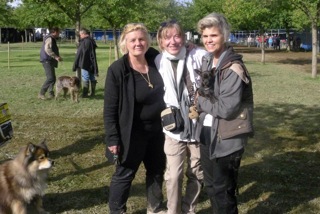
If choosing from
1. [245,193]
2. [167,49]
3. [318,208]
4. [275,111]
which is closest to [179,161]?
[167,49]

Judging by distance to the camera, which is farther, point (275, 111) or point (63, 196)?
point (275, 111)

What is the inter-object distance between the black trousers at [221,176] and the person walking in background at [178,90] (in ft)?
0.76

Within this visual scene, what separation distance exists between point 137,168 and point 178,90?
86 centimetres

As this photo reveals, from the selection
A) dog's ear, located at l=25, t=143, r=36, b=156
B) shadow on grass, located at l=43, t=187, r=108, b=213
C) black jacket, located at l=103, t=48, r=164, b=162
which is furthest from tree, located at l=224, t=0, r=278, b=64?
dog's ear, located at l=25, t=143, r=36, b=156

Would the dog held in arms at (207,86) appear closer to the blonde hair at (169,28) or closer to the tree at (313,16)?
the blonde hair at (169,28)

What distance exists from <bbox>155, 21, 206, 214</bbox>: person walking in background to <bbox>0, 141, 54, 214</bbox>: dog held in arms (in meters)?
1.16

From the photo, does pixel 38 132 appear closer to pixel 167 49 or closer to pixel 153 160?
pixel 153 160

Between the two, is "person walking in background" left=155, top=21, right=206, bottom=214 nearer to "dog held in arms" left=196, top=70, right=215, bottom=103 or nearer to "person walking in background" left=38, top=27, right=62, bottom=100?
"dog held in arms" left=196, top=70, right=215, bottom=103

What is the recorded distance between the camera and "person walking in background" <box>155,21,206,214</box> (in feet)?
11.6

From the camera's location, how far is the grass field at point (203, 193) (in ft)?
15.4

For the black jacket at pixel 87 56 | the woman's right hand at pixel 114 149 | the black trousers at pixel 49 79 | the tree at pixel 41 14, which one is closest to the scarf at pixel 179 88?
the woman's right hand at pixel 114 149

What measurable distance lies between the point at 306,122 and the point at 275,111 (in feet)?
3.70

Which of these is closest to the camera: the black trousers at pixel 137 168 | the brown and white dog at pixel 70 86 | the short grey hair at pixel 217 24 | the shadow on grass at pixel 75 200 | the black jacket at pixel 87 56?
the short grey hair at pixel 217 24

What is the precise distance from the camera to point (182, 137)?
12.0 feet
